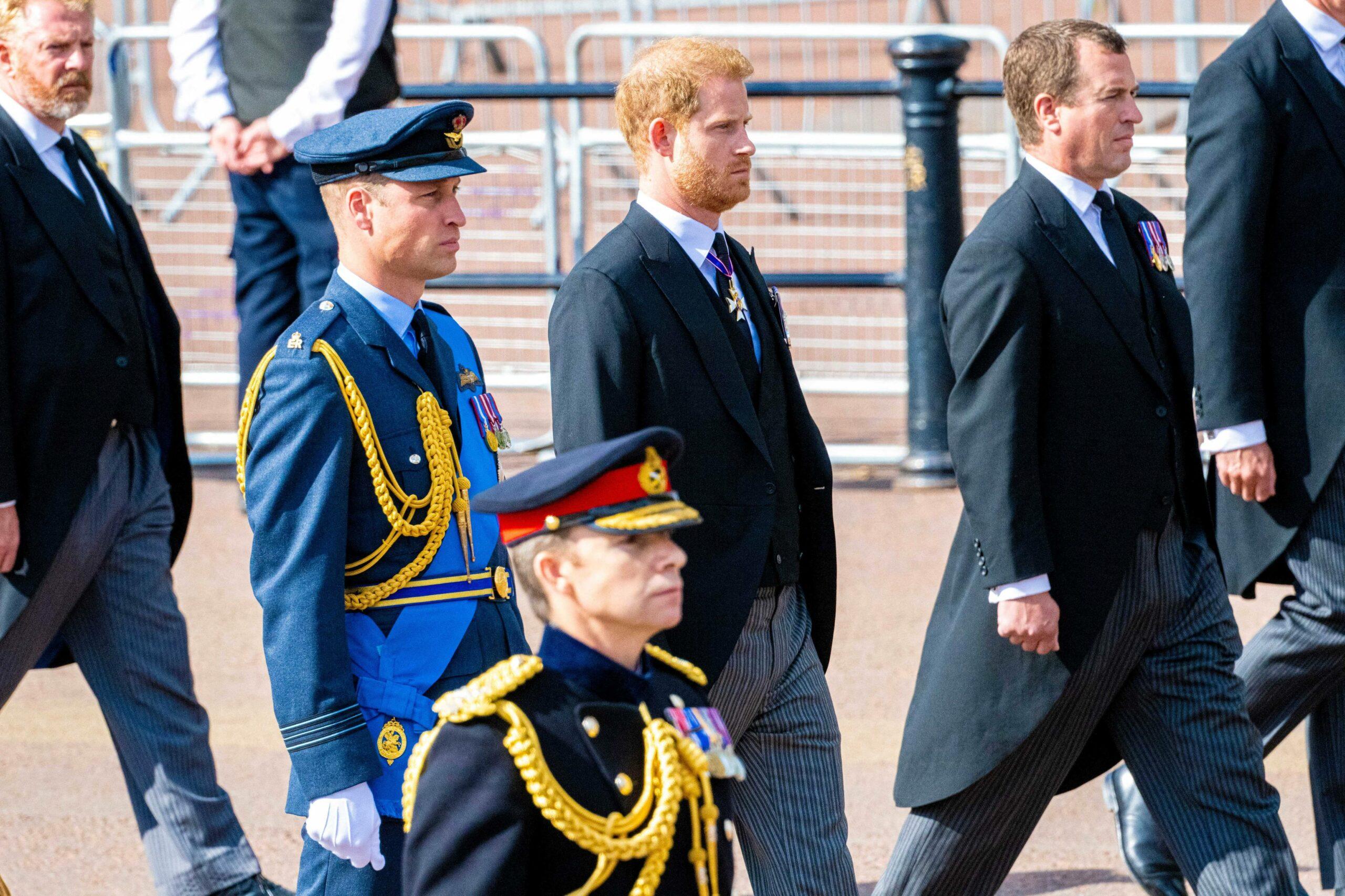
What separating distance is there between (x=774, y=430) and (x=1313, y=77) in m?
1.57

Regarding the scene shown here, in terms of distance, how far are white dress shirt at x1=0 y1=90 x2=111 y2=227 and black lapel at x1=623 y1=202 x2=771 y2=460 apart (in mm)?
1540

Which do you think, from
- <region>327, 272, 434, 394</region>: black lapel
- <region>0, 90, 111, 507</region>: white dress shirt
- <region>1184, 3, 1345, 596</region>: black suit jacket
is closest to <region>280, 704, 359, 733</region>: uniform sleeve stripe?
<region>327, 272, 434, 394</region>: black lapel

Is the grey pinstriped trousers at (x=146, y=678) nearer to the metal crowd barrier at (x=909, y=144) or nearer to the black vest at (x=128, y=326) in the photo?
the black vest at (x=128, y=326)

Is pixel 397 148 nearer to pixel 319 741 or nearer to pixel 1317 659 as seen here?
pixel 319 741

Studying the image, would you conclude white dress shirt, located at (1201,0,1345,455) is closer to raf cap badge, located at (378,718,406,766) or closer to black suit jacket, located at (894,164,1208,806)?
black suit jacket, located at (894,164,1208,806)

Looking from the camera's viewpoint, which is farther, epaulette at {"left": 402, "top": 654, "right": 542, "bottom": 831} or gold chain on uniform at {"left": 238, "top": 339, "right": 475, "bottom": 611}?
gold chain on uniform at {"left": 238, "top": 339, "right": 475, "bottom": 611}

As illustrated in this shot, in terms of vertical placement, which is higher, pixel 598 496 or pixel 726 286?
pixel 726 286

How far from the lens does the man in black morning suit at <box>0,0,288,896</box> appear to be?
14.0 ft

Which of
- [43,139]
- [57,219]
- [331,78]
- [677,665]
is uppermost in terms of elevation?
[331,78]

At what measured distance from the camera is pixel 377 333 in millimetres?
3316

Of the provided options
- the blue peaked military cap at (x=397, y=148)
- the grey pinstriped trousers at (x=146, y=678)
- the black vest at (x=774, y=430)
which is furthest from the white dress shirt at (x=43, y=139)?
the black vest at (x=774, y=430)

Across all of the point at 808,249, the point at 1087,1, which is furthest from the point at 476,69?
the point at 808,249

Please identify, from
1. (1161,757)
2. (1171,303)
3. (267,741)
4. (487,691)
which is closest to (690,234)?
(1171,303)

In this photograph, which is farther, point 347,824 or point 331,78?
point 331,78
